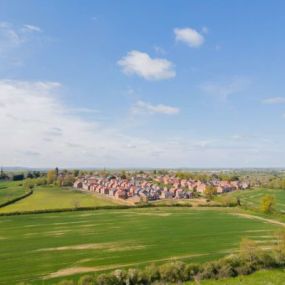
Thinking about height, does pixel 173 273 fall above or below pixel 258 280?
above

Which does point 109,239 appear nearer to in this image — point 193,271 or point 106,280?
point 193,271

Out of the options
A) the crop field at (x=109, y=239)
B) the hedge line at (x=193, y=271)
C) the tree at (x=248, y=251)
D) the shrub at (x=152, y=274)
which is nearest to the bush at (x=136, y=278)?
the hedge line at (x=193, y=271)

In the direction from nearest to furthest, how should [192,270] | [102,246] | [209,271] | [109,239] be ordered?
[192,270]
[209,271]
[102,246]
[109,239]

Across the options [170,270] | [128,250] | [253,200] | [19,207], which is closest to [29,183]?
[19,207]

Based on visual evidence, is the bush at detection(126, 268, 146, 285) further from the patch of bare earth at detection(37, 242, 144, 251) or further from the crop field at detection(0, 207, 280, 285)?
the patch of bare earth at detection(37, 242, 144, 251)

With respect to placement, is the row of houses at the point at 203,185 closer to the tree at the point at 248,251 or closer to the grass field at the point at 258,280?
the tree at the point at 248,251

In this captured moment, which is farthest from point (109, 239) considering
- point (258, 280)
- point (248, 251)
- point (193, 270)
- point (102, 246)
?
point (258, 280)

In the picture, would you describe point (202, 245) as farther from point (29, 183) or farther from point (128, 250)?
point (29, 183)
